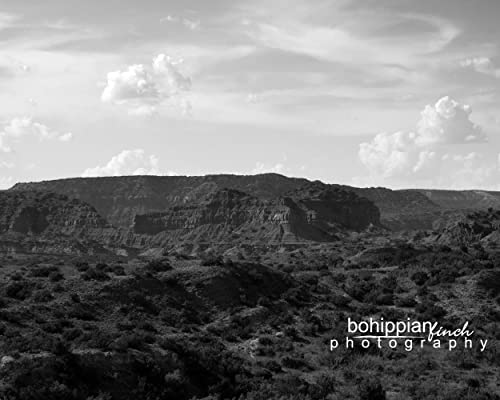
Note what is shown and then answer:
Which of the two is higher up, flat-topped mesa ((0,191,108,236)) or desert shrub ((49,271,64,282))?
flat-topped mesa ((0,191,108,236))

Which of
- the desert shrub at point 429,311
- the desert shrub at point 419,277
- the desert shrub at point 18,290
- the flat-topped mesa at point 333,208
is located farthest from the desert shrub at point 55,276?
the flat-topped mesa at point 333,208

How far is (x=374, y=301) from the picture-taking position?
4091cm

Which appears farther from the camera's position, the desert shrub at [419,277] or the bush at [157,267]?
the desert shrub at [419,277]

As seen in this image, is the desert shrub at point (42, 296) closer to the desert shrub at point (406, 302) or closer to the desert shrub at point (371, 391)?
the desert shrub at point (371, 391)

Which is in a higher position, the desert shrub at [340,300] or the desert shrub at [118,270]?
the desert shrub at [118,270]

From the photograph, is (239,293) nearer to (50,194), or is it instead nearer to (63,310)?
(63,310)

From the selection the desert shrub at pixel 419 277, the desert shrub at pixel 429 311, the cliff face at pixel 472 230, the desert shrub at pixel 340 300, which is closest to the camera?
the desert shrub at pixel 429 311

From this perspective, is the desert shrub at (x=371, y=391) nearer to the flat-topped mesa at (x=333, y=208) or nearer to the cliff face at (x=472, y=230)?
the cliff face at (x=472, y=230)

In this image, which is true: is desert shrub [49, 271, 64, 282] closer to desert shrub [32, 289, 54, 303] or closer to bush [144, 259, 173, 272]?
desert shrub [32, 289, 54, 303]

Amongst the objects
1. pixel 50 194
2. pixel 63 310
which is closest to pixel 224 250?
pixel 50 194

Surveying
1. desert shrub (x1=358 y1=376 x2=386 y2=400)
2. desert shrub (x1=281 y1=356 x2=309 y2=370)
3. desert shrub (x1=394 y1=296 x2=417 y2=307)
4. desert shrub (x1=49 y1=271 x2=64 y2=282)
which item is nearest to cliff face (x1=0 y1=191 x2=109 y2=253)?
desert shrub (x1=49 y1=271 x2=64 y2=282)

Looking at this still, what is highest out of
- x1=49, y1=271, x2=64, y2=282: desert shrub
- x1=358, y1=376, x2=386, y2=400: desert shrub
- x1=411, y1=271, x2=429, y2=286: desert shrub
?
x1=49, y1=271, x2=64, y2=282: desert shrub

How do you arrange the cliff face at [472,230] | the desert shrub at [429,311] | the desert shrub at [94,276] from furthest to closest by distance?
the cliff face at [472,230], the desert shrub at [94,276], the desert shrub at [429,311]

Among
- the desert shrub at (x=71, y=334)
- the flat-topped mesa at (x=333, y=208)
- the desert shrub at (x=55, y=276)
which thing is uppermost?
the flat-topped mesa at (x=333, y=208)
